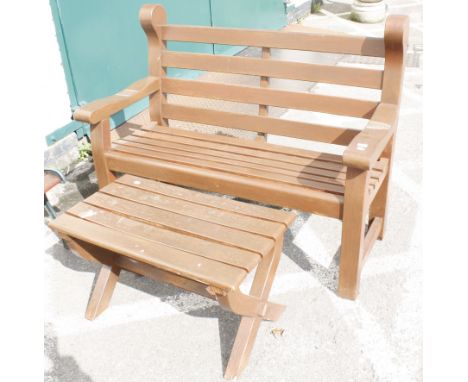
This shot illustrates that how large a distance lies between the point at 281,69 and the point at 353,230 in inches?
42.9

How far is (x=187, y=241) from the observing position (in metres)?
2.11

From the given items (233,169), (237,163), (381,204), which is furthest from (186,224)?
(381,204)

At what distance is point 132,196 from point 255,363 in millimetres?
1003

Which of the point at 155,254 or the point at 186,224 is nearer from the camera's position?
the point at 155,254

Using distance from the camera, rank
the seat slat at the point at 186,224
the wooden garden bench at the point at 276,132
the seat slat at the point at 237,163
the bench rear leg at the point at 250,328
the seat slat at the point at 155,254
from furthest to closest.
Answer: the seat slat at the point at 237,163 < the wooden garden bench at the point at 276,132 < the bench rear leg at the point at 250,328 < the seat slat at the point at 186,224 < the seat slat at the point at 155,254

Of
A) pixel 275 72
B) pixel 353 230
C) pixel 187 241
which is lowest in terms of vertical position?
pixel 353 230

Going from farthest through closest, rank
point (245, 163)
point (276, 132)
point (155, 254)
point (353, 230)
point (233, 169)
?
point (276, 132) → point (245, 163) → point (233, 169) → point (353, 230) → point (155, 254)

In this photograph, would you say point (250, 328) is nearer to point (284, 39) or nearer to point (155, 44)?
point (284, 39)

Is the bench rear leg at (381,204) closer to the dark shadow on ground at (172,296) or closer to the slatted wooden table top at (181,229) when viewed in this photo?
the slatted wooden table top at (181,229)

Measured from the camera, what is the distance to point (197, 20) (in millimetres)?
5543

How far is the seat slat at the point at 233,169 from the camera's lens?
243 cm

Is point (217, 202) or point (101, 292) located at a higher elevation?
point (217, 202)

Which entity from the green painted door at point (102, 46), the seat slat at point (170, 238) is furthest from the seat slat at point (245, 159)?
the green painted door at point (102, 46)

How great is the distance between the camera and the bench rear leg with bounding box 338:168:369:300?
219 centimetres
